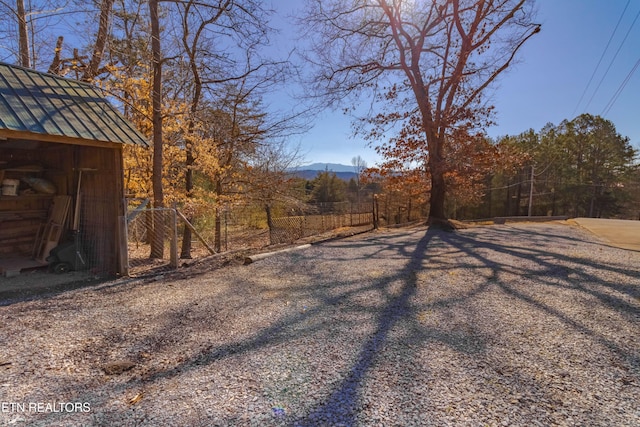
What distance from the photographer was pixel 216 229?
10.8m

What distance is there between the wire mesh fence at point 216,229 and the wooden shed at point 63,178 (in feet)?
1.57

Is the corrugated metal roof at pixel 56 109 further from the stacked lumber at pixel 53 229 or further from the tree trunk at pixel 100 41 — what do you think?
the tree trunk at pixel 100 41

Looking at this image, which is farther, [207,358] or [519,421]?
[207,358]

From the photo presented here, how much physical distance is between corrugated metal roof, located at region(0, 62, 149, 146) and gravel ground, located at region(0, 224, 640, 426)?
209 centimetres

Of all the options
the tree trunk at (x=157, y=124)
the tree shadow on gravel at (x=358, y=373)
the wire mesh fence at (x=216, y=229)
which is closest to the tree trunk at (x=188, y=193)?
the wire mesh fence at (x=216, y=229)

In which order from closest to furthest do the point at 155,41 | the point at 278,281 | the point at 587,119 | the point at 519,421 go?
the point at 519,421 → the point at 278,281 → the point at 155,41 → the point at 587,119

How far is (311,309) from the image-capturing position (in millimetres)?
3385

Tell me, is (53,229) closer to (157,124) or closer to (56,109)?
(56,109)

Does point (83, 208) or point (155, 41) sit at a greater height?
point (155, 41)

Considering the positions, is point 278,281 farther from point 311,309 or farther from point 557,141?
point 557,141

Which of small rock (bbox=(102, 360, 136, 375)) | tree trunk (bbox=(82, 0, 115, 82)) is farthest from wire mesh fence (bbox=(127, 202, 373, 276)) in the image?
A: tree trunk (bbox=(82, 0, 115, 82))

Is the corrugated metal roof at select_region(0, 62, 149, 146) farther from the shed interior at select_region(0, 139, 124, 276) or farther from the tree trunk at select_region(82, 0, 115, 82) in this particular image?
the tree trunk at select_region(82, 0, 115, 82)

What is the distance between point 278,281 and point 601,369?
11.3 feet

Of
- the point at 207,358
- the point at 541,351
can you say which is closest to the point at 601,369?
the point at 541,351
